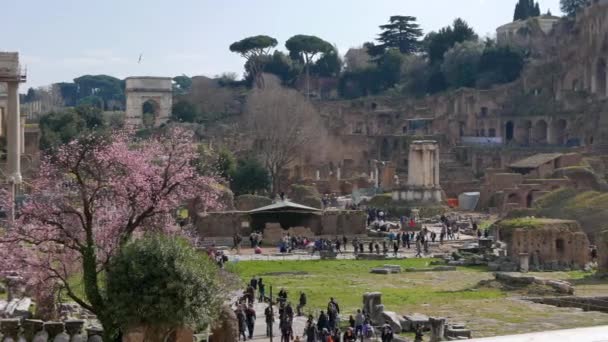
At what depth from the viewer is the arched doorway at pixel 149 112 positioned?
8608cm

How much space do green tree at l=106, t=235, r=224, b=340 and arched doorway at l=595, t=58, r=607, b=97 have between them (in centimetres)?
6154

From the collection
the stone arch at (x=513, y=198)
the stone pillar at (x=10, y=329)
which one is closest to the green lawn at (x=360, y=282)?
the stone pillar at (x=10, y=329)

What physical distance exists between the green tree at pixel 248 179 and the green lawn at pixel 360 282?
19569 millimetres

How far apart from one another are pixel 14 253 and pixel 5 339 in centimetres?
162

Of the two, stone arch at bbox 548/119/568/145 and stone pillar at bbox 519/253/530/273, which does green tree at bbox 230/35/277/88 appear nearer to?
stone arch at bbox 548/119/568/145

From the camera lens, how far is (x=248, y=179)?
54844 mm

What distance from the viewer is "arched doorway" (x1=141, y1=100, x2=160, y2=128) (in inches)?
3389

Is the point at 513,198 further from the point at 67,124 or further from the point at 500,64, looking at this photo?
the point at 500,64

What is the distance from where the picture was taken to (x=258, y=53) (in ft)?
308

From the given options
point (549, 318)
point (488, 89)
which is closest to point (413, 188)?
point (488, 89)

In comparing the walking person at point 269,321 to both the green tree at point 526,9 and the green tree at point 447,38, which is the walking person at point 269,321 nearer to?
the green tree at point 447,38

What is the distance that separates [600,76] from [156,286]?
207ft

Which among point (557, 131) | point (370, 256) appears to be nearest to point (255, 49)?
point (557, 131)

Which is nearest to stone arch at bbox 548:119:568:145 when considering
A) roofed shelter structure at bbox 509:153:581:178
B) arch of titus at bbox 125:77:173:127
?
roofed shelter structure at bbox 509:153:581:178
